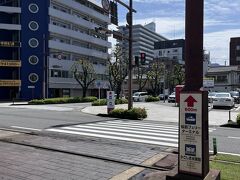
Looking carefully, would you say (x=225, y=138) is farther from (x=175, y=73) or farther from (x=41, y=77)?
(x=175, y=73)

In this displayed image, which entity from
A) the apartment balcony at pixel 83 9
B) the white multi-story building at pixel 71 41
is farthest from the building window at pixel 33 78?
the apartment balcony at pixel 83 9

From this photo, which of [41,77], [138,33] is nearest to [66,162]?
[41,77]

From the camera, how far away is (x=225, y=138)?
42.4 feet

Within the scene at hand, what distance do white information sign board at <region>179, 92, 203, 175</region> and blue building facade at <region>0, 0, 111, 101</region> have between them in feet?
157

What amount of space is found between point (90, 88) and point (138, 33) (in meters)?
44.8

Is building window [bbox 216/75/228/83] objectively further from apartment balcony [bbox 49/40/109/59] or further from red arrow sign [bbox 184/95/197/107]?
red arrow sign [bbox 184/95/197/107]

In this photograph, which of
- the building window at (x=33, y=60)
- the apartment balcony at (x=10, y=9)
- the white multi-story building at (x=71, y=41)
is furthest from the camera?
the white multi-story building at (x=71, y=41)

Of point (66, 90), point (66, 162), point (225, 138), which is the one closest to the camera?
point (66, 162)

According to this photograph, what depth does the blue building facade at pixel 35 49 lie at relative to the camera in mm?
56938

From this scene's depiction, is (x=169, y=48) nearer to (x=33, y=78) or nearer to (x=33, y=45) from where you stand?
(x=33, y=45)

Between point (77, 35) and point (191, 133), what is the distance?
64980 mm

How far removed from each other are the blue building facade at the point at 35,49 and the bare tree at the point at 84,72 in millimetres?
2482

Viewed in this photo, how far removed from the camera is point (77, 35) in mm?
69125

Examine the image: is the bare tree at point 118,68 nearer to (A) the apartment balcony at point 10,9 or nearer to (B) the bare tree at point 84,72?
(B) the bare tree at point 84,72
